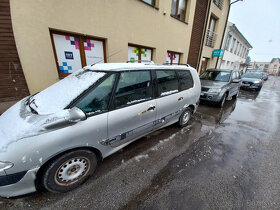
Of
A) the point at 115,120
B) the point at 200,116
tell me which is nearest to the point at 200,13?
the point at 200,116

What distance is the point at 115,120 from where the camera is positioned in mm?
1820

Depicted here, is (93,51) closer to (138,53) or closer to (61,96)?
(138,53)

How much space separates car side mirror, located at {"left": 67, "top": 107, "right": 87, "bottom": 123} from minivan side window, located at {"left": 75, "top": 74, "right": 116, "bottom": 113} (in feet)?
0.44

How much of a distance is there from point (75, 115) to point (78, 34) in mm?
3691

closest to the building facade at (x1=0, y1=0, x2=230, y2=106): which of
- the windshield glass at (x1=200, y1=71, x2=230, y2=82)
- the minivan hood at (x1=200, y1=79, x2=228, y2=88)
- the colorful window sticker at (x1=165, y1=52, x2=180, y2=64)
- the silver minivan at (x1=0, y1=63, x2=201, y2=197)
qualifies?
the colorful window sticker at (x1=165, y1=52, x2=180, y2=64)

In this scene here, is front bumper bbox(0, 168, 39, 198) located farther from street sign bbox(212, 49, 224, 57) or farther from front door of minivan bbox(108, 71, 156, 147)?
street sign bbox(212, 49, 224, 57)

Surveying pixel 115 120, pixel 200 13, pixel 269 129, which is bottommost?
pixel 269 129

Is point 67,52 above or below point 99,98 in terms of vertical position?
above

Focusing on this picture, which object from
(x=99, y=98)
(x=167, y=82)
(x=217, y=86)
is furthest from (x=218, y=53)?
(x=99, y=98)

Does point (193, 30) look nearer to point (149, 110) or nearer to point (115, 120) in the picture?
point (149, 110)

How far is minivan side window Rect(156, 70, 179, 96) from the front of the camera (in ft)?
7.96

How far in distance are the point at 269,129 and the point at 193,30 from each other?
7.24 m

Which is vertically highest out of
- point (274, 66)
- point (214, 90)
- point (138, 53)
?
point (274, 66)

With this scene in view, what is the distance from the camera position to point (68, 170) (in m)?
1.66
